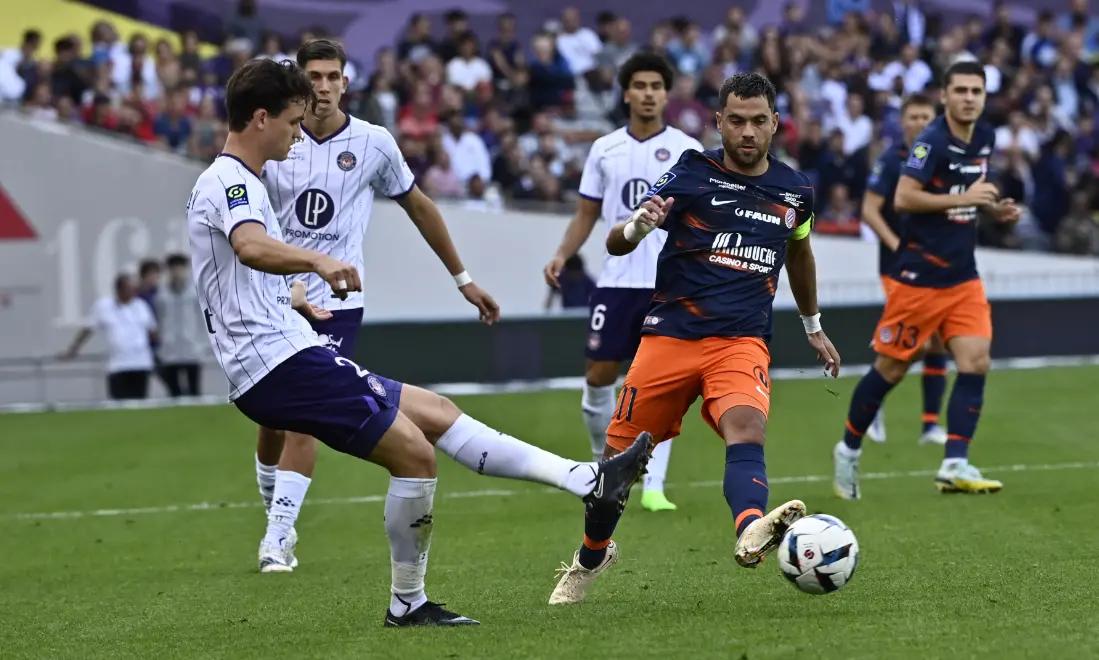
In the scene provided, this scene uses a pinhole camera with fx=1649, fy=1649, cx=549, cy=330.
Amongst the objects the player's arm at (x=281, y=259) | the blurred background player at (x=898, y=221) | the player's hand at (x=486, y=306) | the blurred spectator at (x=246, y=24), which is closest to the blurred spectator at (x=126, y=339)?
the blurred spectator at (x=246, y=24)

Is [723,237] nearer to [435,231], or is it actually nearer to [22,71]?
[435,231]

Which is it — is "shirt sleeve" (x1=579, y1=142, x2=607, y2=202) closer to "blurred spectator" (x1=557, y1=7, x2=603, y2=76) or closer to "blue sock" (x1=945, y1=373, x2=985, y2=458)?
"blue sock" (x1=945, y1=373, x2=985, y2=458)

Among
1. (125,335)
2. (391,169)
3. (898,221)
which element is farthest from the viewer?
(125,335)

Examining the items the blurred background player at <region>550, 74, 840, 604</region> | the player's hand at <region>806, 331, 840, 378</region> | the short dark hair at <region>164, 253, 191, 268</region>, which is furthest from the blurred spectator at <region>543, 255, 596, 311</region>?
the blurred background player at <region>550, 74, 840, 604</region>

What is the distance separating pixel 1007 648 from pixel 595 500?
161 centimetres

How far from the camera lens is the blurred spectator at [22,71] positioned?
2139cm

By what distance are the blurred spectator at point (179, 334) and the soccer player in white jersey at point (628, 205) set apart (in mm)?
10383

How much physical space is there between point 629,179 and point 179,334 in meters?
10.7

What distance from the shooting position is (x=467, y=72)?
76.6ft

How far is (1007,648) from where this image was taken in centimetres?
543

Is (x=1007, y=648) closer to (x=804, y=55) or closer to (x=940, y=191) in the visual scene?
(x=940, y=191)

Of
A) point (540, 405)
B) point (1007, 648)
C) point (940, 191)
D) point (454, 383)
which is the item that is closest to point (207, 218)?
point (1007, 648)

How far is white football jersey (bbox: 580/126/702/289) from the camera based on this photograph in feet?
32.6

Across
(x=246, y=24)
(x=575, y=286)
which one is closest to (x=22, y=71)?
(x=246, y=24)
